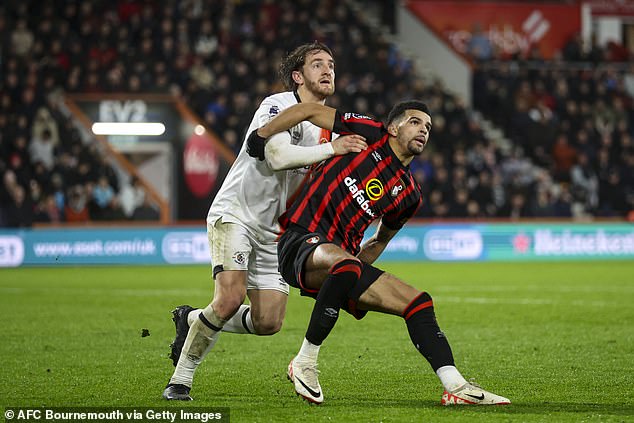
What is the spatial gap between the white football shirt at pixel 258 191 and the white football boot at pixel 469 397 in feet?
5.04

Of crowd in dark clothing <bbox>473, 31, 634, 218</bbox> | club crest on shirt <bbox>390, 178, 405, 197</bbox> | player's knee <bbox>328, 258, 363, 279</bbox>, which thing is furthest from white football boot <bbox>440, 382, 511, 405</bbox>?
crowd in dark clothing <bbox>473, 31, 634, 218</bbox>

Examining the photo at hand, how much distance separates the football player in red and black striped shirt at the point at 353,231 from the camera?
6109mm

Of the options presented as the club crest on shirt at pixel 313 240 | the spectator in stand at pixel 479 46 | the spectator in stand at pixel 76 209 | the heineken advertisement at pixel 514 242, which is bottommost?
the heineken advertisement at pixel 514 242

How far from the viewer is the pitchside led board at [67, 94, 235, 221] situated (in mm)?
22438

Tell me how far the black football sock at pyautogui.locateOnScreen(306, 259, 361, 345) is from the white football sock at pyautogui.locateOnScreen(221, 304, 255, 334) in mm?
889

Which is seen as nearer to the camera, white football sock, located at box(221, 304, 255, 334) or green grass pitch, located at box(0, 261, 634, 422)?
green grass pitch, located at box(0, 261, 634, 422)

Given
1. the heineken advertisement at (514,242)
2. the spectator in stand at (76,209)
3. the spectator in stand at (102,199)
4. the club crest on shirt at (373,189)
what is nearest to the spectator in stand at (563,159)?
the heineken advertisement at (514,242)

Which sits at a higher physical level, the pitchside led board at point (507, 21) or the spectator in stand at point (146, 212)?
the pitchside led board at point (507, 21)

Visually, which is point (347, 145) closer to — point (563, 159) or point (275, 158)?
point (275, 158)

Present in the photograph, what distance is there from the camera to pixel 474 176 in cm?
2383

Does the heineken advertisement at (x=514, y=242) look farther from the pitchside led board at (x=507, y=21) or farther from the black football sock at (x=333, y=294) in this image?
the black football sock at (x=333, y=294)

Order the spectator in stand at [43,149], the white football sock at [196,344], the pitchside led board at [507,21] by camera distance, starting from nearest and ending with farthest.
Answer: the white football sock at [196,344] < the spectator in stand at [43,149] < the pitchside led board at [507,21]

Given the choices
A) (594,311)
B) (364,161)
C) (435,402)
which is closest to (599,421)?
(435,402)

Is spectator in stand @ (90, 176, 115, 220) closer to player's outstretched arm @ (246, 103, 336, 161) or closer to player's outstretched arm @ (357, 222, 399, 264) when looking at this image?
player's outstretched arm @ (357, 222, 399, 264)
